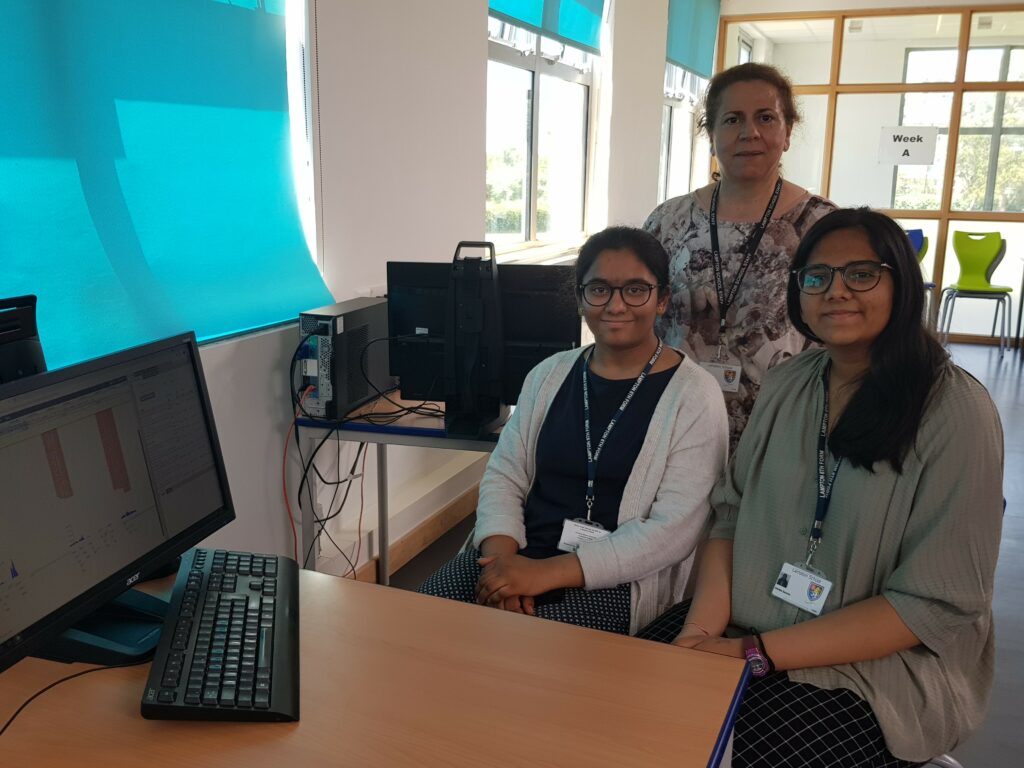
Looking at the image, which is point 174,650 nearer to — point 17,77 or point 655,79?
point 17,77

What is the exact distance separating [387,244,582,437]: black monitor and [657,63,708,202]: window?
516cm

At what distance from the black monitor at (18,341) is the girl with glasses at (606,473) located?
0.92 m

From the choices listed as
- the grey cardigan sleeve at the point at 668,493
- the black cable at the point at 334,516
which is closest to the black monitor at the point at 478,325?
the black cable at the point at 334,516

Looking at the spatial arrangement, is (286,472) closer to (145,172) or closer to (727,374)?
(145,172)

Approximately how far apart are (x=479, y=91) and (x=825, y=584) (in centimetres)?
297

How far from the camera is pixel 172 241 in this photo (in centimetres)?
223

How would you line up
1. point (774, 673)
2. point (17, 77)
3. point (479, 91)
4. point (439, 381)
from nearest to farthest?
1. point (774, 673)
2. point (17, 77)
3. point (439, 381)
4. point (479, 91)

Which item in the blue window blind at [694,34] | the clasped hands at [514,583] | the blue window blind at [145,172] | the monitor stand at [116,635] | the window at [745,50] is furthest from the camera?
the window at [745,50]

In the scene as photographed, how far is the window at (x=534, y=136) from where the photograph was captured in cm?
457

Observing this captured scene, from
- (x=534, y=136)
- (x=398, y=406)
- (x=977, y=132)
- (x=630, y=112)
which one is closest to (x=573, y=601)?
(x=398, y=406)

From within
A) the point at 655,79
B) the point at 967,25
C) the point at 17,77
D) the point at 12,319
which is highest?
the point at 967,25

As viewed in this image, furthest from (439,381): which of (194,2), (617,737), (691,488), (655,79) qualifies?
(655,79)

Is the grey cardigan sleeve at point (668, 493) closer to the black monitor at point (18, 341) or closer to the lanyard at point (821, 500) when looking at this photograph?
the lanyard at point (821, 500)

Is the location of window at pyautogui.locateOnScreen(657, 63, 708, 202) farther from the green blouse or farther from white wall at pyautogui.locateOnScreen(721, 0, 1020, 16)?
the green blouse
